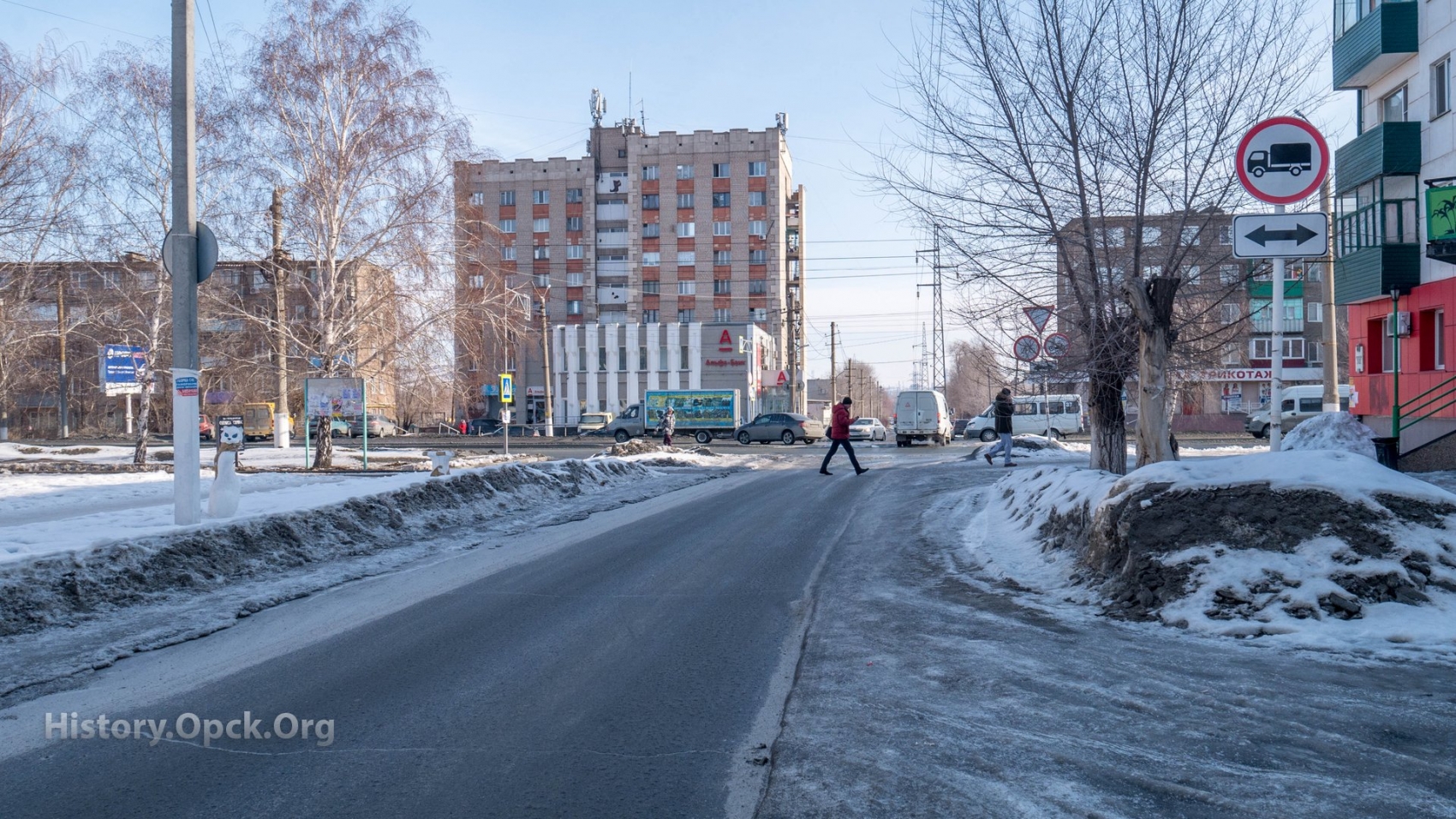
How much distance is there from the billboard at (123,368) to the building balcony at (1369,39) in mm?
30249

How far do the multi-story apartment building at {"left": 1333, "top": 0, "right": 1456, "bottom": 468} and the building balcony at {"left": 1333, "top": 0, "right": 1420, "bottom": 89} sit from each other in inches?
0.8

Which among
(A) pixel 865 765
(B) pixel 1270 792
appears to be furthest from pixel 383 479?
(B) pixel 1270 792

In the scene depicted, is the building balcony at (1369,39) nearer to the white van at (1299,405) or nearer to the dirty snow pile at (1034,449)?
the dirty snow pile at (1034,449)

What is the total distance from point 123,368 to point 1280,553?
2743 centimetres

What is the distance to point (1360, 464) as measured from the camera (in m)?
7.73

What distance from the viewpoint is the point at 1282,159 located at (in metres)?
7.95

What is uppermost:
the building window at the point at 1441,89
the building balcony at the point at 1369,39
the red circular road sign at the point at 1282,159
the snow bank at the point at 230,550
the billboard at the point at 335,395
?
the building balcony at the point at 1369,39

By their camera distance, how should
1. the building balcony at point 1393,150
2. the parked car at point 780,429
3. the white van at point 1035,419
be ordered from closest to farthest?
the building balcony at point 1393,150 → the parked car at point 780,429 → the white van at point 1035,419

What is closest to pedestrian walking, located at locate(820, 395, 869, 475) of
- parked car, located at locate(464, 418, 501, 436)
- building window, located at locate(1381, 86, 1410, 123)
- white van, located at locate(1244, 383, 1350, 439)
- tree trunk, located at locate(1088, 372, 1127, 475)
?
tree trunk, located at locate(1088, 372, 1127, 475)

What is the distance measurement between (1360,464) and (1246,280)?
4326 millimetres

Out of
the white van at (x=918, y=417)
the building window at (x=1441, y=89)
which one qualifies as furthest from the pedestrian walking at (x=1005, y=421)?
the white van at (x=918, y=417)

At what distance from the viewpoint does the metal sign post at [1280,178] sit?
25.7 feet

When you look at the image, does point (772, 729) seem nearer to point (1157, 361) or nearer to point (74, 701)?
A: point (74, 701)

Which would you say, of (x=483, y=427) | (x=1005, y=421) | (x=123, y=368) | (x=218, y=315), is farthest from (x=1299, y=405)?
(x=483, y=427)
